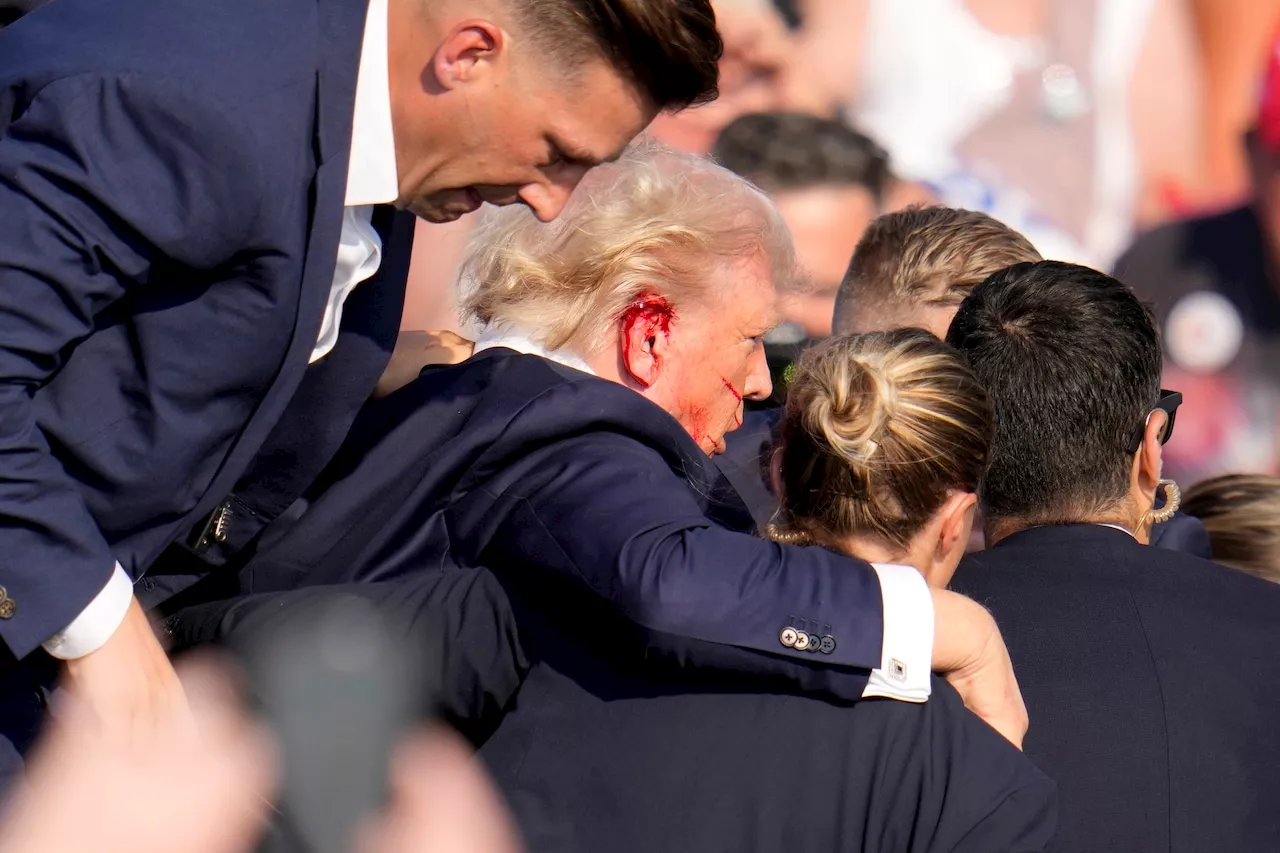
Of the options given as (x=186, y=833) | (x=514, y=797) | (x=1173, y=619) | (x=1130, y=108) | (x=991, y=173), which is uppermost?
(x=1130, y=108)

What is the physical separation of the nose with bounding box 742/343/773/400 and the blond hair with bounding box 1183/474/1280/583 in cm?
134

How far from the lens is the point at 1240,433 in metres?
5.01

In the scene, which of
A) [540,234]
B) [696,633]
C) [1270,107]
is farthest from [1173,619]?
[1270,107]

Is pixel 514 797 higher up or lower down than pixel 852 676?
lower down

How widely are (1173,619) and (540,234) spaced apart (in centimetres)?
108

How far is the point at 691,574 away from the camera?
1.62m

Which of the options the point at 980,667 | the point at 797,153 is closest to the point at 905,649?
the point at 980,667

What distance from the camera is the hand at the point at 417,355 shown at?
93.3 inches

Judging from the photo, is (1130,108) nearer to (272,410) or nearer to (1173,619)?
(1173,619)

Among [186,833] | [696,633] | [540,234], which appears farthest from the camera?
[540,234]

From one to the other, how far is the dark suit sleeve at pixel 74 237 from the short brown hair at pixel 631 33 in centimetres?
39

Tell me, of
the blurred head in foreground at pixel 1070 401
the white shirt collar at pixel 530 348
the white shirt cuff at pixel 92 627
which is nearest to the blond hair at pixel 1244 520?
the blurred head in foreground at pixel 1070 401

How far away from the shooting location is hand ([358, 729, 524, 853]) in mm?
1690

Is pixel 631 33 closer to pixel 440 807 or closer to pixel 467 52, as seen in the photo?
pixel 467 52
